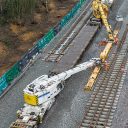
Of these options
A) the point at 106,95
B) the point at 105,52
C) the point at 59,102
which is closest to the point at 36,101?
the point at 59,102

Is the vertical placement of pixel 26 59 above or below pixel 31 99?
below

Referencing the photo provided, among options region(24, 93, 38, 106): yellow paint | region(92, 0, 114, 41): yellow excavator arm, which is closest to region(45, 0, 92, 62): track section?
region(92, 0, 114, 41): yellow excavator arm

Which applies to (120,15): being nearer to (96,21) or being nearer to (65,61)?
(96,21)

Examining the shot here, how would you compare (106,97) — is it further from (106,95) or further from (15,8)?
(15,8)

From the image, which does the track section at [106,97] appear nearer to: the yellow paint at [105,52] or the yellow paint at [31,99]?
the yellow paint at [105,52]

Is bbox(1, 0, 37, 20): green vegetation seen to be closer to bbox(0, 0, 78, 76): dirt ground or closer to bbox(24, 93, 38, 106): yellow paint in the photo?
bbox(0, 0, 78, 76): dirt ground

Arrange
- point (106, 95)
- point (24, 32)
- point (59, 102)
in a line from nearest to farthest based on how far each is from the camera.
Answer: point (59, 102)
point (106, 95)
point (24, 32)

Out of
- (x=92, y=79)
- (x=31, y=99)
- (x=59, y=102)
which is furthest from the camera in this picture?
(x=92, y=79)
